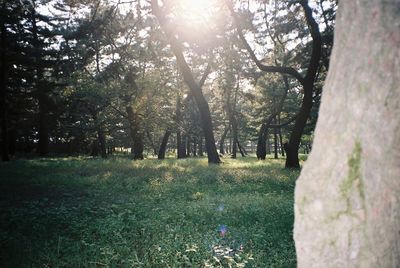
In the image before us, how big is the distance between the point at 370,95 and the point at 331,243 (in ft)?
2.45

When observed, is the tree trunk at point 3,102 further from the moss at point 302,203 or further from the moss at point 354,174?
the moss at point 354,174

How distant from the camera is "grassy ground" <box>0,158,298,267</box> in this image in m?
5.47

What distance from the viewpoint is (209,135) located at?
2197cm

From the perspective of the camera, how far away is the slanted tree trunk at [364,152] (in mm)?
1479

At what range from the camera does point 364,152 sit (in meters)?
1.49

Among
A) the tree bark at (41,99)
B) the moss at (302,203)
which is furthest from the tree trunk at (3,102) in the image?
the moss at (302,203)

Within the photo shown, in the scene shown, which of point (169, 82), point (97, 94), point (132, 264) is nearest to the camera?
point (132, 264)

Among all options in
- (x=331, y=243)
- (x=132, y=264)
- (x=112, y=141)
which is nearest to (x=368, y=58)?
(x=331, y=243)

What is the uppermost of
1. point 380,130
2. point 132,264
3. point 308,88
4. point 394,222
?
point 308,88

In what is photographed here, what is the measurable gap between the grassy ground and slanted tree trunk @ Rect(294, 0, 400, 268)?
3.49 metres

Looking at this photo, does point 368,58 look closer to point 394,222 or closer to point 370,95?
point 370,95

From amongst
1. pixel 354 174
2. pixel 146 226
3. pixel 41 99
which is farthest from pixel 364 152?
pixel 41 99

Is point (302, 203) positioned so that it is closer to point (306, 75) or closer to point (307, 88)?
point (307, 88)

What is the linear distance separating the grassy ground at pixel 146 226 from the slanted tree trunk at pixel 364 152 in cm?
349
